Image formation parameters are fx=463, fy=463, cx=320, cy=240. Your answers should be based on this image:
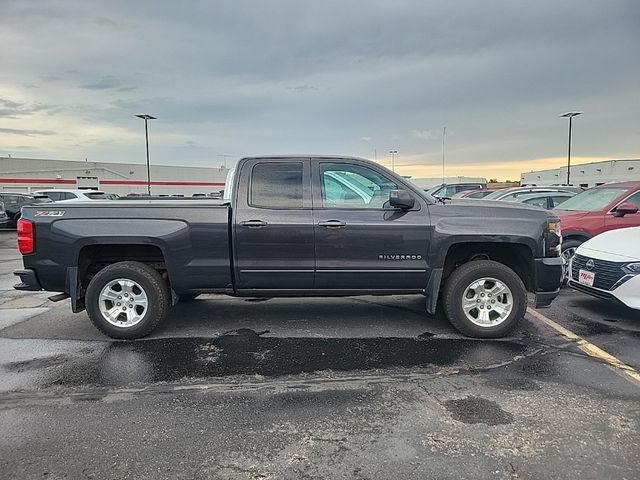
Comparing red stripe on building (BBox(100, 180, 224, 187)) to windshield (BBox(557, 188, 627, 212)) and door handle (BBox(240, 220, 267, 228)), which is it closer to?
windshield (BBox(557, 188, 627, 212))

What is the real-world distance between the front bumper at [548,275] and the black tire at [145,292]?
418 centimetres

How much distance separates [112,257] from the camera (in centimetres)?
534

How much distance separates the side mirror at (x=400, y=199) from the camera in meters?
4.93

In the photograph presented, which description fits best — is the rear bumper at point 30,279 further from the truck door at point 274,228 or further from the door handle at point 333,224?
the door handle at point 333,224

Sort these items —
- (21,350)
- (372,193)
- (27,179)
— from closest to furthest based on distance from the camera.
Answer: (21,350) < (372,193) < (27,179)

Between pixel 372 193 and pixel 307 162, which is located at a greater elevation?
pixel 307 162

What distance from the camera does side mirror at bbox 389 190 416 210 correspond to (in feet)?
16.2

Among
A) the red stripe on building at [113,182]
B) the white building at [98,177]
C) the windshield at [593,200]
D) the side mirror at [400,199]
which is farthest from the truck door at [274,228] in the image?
the red stripe on building at [113,182]

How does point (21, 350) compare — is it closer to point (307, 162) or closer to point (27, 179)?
point (307, 162)

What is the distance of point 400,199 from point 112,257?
3.33 m

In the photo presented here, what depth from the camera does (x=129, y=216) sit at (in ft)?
16.4

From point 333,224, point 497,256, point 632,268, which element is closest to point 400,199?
point 333,224

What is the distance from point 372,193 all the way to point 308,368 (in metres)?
2.07

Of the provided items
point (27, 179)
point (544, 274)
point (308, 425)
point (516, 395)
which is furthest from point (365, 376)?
point (27, 179)
